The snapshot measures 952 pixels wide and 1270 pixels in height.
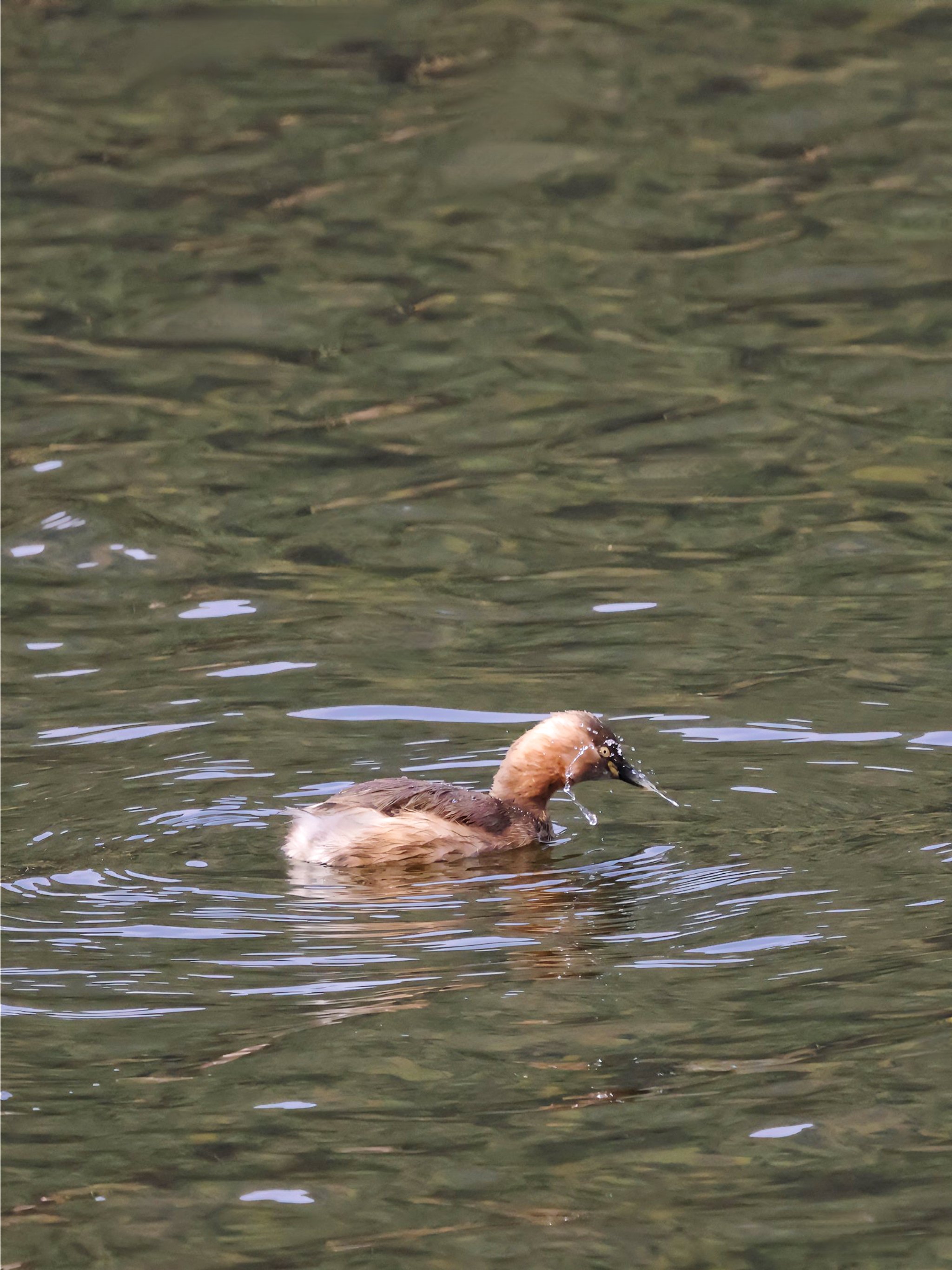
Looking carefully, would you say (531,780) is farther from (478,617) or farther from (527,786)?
(478,617)

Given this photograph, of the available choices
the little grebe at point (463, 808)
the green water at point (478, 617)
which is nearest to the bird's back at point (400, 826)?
the little grebe at point (463, 808)

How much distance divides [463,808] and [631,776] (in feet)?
2.17

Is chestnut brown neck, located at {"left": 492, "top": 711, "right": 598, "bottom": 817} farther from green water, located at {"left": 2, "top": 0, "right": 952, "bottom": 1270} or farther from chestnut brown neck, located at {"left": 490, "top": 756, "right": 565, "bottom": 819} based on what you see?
green water, located at {"left": 2, "top": 0, "right": 952, "bottom": 1270}

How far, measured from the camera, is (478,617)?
9953 mm

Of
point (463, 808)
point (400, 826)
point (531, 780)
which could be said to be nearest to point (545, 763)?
point (531, 780)

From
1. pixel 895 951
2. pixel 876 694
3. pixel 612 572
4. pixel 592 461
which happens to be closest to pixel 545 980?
pixel 895 951

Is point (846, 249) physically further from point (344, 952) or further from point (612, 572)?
point (344, 952)

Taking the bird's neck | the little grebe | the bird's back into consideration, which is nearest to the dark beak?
the little grebe

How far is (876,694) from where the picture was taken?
8.67m

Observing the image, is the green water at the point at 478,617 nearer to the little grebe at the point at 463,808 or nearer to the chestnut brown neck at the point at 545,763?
the little grebe at the point at 463,808

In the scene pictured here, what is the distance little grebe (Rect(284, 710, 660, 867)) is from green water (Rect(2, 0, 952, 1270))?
0.12 meters

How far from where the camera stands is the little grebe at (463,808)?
7.26m

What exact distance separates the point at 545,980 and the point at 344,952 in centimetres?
57

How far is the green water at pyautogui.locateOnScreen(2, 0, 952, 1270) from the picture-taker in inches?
211
